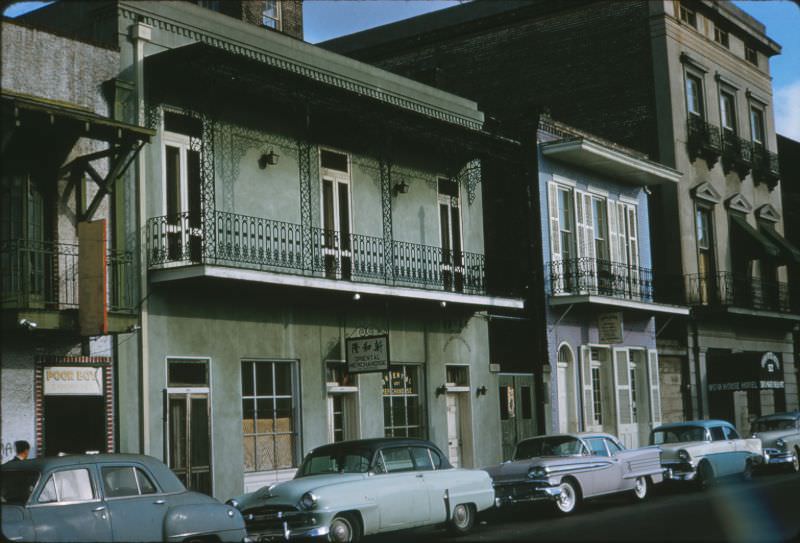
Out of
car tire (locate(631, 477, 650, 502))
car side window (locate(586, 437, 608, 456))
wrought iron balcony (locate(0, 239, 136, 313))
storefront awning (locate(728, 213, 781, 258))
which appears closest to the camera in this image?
wrought iron balcony (locate(0, 239, 136, 313))

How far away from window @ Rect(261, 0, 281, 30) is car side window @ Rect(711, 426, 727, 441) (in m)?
12.3

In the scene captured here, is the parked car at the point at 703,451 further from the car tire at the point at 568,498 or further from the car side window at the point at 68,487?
the car side window at the point at 68,487

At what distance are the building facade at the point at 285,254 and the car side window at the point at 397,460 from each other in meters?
3.70

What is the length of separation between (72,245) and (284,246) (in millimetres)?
4345

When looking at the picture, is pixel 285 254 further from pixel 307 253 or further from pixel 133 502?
pixel 133 502

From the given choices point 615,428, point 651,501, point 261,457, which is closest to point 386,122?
point 261,457

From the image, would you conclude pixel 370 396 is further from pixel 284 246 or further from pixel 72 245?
pixel 72 245

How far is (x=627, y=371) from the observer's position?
28766 mm

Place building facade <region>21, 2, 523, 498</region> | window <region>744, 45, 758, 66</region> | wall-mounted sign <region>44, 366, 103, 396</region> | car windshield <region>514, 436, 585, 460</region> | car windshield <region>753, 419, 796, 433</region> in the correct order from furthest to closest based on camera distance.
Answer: window <region>744, 45, 758, 66</region> → car windshield <region>753, 419, 796, 433</region> → car windshield <region>514, 436, 585, 460</region> → building facade <region>21, 2, 523, 498</region> → wall-mounted sign <region>44, 366, 103, 396</region>

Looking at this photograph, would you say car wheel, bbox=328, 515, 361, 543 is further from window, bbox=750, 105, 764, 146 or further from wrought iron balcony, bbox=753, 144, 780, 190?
window, bbox=750, 105, 764, 146

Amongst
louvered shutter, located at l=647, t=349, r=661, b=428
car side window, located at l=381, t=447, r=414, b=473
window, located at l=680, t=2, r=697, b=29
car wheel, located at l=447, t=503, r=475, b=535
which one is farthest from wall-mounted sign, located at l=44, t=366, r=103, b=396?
window, located at l=680, t=2, r=697, b=29

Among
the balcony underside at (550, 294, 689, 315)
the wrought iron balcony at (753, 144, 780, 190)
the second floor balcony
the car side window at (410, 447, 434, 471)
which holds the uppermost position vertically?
the wrought iron balcony at (753, 144, 780, 190)

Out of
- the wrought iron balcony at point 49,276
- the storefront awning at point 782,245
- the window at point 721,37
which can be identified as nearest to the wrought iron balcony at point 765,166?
the storefront awning at point 782,245

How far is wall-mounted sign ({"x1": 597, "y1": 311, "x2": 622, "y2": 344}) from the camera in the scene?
26.8 meters
